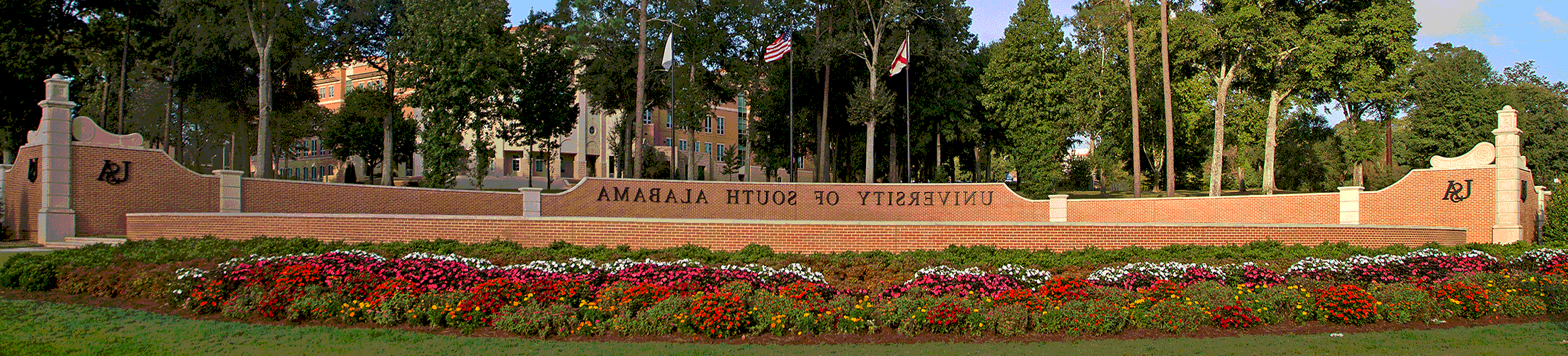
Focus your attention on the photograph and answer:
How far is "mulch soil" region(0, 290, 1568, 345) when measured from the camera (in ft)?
30.1

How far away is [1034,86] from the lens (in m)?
39.8

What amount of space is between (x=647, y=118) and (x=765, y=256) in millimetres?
51988

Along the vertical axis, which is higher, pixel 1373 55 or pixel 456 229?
pixel 1373 55

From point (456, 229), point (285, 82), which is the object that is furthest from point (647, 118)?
point (456, 229)

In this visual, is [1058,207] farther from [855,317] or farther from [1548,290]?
[855,317]

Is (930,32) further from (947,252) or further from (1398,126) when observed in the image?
(1398,126)

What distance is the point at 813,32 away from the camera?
136ft

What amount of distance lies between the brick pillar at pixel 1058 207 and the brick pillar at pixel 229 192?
774 inches

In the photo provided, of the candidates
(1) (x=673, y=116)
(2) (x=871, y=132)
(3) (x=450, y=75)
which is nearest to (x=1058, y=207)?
(1) (x=673, y=116)

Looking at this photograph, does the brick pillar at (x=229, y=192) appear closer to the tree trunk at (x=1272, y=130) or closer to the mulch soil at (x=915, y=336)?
the mulch soil at (x=915, y=336)

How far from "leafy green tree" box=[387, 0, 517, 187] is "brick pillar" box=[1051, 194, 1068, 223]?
17764mm

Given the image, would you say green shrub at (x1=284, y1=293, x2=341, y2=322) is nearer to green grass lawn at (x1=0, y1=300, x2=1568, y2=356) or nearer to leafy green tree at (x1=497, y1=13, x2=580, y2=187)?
green grass lawn at (x1=0, y1=300, x2=1568, y2=356)

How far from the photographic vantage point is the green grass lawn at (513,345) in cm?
853

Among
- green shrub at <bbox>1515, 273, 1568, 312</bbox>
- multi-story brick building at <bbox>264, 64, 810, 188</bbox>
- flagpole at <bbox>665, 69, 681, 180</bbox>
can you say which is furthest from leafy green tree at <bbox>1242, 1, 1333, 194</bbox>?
multi-story brick building at <bbox>264, 64, 810, 188</bbox>
